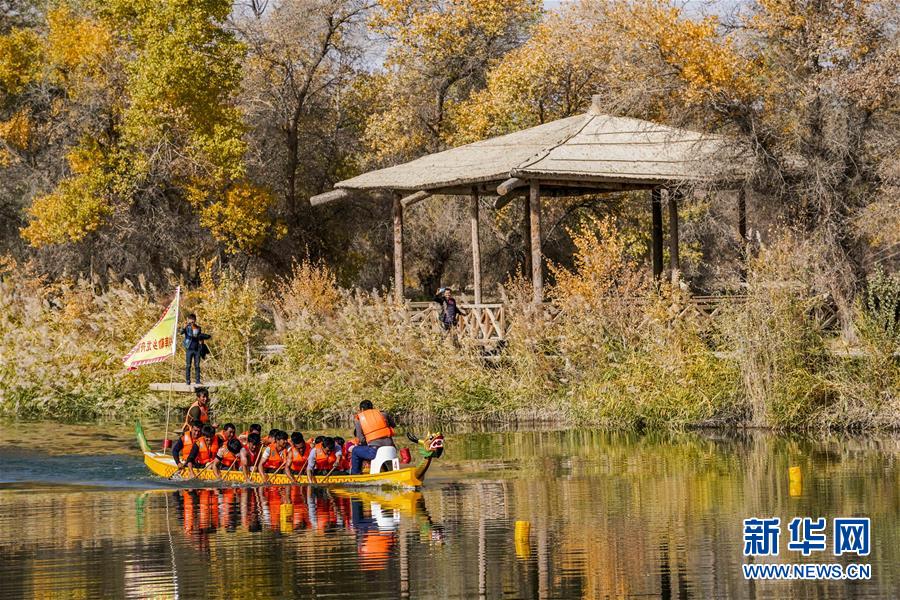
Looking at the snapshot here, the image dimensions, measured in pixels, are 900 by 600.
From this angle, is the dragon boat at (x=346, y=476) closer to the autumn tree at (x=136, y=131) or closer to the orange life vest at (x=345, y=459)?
the orange life vest at (x=345, y=459)

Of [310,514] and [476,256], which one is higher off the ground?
[476,256]

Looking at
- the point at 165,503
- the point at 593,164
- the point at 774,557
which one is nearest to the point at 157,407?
the point at 593,164

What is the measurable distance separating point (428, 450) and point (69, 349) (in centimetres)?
1516

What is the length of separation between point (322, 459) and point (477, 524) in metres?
4.71

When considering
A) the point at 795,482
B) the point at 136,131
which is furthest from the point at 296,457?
the point at 136,131

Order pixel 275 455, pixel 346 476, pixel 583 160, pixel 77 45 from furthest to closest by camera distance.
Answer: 1. pixel 77 45
2. pixel 583 160
3. pixel 275 455
4. pixel 346 476

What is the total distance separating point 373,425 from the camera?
65.7 ft

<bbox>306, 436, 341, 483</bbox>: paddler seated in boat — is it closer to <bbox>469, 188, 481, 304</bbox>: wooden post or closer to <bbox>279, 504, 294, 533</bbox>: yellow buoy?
<bbox>279, 504, 294, 533</bbox>: yellow buoy

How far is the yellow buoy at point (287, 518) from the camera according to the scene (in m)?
16.4

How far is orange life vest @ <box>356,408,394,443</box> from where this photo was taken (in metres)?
19.9

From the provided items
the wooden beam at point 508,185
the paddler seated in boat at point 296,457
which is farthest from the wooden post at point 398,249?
the paddler seated in boat at point 296,457

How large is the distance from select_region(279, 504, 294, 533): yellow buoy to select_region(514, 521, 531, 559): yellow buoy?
2893 millimetres

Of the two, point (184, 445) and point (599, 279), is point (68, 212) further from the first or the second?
point (184, 445)

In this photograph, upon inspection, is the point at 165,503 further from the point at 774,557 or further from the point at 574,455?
the point at 774,557
